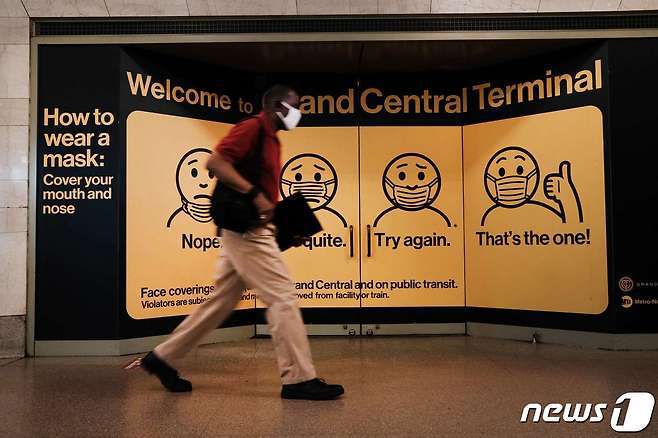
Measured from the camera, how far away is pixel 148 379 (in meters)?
3.80

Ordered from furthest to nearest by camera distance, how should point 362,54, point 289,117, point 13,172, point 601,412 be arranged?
point 362,54 < point 13,172 < point 289,117 < point 601,412

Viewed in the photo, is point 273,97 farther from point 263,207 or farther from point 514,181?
point 514,181

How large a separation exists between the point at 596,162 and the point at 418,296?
1.99 m

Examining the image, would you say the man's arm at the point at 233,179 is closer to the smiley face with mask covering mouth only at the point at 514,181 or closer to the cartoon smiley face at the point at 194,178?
the cartoon smiley face at the point at 194,178

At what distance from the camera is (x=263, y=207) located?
10.2 ft

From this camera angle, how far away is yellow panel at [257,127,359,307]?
5.73 m

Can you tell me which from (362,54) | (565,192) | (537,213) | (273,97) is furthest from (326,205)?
(273,97)

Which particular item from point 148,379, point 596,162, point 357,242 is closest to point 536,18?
point 596,162

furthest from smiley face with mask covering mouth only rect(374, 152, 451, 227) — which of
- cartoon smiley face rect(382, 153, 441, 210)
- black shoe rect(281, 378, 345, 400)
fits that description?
black shoe rect(281, 378, 345, 400)

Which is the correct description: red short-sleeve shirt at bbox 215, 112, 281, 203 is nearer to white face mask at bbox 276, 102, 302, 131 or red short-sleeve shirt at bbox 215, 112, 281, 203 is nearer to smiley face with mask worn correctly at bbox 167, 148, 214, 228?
white face mask at bbox 276, 102, 302, 131

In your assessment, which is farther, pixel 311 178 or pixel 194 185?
pixel 311 178

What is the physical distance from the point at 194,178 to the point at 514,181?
2896mm

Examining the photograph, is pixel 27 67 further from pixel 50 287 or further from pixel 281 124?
pixel 281 124

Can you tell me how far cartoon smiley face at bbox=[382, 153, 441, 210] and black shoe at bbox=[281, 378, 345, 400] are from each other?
9.32 ft
